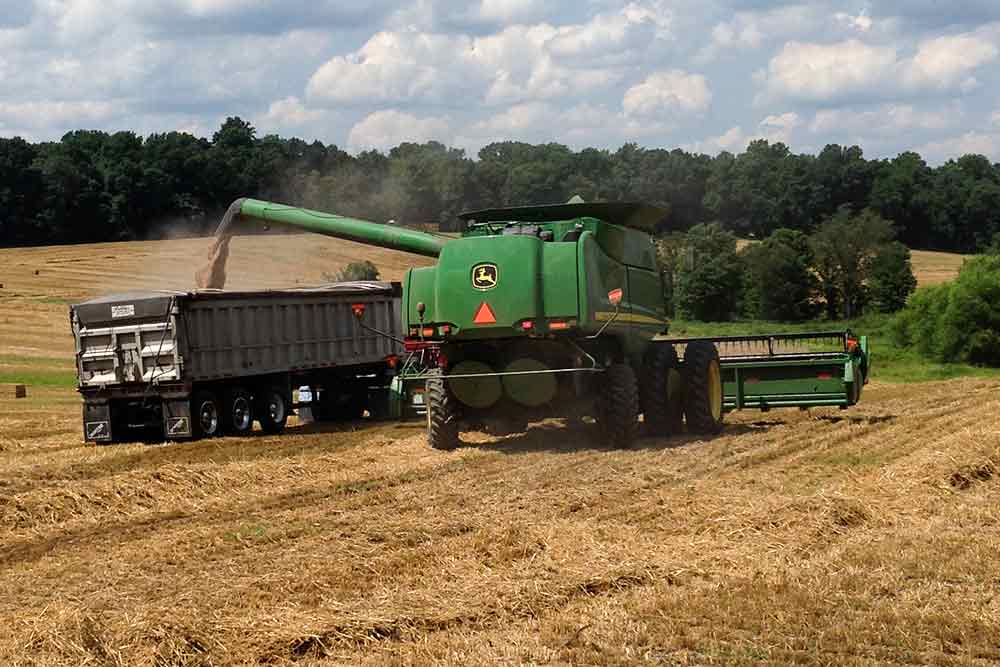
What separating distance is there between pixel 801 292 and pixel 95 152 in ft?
125

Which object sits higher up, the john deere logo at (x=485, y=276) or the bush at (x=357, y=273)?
the bush at (x=357, y=273)

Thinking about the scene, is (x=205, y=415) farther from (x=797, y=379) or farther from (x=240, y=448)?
(x=797, y=379)

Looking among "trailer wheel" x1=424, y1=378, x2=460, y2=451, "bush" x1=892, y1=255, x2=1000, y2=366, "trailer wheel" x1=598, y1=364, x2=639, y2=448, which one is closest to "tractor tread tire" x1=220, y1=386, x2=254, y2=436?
"trailer wheel" x1=424, y1=378, x2=460, y2=451

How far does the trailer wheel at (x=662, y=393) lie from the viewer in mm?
17594

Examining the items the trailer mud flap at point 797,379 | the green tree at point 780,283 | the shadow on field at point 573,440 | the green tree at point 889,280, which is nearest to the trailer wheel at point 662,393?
the shadow on field at point 573,440

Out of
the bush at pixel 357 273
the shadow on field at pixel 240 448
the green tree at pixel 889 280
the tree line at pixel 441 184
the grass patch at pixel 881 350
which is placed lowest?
the grass patch at pixel 881 350

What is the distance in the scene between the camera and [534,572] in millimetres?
8414

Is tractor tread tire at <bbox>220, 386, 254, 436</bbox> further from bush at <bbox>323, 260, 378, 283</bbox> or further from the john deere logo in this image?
bush at <bbox>323, 260, 378, 283</bbox>

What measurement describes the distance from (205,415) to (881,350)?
2994cm

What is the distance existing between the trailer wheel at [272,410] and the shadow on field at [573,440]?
499cm

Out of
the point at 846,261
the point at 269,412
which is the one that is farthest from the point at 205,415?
the point at 846,261

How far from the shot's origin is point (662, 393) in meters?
17.6

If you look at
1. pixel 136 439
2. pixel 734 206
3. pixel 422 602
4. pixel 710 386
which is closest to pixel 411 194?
pixel 136 439

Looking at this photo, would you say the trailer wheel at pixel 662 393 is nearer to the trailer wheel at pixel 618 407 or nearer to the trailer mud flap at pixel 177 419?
the trailer wheel at pixel 618 407
